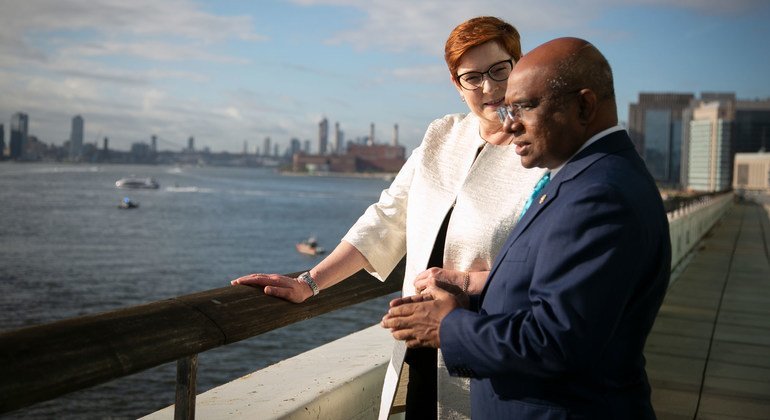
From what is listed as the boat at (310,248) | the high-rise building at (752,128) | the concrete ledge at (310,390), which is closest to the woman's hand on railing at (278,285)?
the concrete ledge at (310,390)

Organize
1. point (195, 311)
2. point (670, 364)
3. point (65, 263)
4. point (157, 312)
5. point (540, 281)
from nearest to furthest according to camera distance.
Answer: point (540, 281) → point (157, 312) → point (195, 311) → point (670, 364) → point (65, 263)

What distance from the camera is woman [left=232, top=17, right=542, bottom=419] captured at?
2.07 m

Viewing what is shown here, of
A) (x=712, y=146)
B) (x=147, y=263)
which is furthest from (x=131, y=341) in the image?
(x=712, y=146)

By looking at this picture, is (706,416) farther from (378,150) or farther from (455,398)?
(378,150)

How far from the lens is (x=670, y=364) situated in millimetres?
5336

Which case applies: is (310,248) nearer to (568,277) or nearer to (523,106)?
(523,106)

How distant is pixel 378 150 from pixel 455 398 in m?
194

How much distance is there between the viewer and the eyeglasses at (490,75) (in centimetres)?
219

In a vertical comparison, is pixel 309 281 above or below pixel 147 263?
above

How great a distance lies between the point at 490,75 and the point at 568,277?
0.93m

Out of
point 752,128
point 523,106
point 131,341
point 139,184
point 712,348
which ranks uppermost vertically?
point 752,128

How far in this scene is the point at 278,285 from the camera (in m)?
2.27

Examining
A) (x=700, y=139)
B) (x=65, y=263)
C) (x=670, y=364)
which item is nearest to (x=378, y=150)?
(x=700, y=139)

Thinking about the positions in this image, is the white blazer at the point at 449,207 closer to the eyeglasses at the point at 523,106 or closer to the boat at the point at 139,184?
the eyeglasses at the point at 523,106
